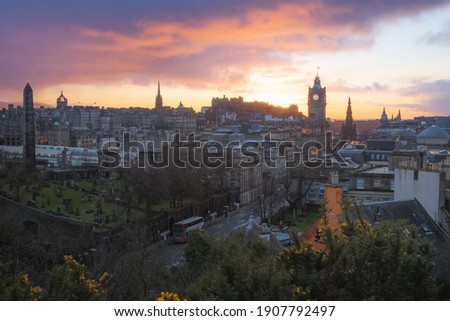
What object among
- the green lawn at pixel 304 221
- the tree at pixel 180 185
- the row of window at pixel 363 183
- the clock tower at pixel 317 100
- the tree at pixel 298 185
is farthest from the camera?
the clock tower at pixel 317 100

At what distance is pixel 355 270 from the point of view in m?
5.34

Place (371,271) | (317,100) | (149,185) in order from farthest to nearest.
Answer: (317,100)
(149,185)
(371,271)

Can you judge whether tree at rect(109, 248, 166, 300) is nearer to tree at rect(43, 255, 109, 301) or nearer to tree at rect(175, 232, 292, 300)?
tree at rect(43, 255, 109, 301)

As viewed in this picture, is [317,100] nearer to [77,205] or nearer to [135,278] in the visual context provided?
[77,205]

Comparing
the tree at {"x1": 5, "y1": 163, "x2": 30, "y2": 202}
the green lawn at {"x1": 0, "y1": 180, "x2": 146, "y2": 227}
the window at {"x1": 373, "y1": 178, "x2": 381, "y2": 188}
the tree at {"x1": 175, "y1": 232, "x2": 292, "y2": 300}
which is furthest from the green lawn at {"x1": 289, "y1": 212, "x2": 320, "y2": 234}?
the tree at {"x1": 175, "y1": 232, "x2": 292, "y2": 300}

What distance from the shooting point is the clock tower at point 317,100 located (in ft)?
322

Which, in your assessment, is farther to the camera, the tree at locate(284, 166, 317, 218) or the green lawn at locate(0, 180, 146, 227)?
the tree at locate(284, 166, 317, 218)

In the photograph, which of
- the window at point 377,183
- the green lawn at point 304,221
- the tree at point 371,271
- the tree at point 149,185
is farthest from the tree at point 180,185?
the tree at point 371,271

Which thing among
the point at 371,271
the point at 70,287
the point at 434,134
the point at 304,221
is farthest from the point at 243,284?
the point at 434,134

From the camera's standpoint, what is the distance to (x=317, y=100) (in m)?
98.1

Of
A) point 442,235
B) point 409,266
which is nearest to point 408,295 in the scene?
point 409,266

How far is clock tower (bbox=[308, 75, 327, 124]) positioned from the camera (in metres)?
98.1

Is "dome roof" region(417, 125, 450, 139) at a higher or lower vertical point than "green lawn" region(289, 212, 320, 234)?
higher

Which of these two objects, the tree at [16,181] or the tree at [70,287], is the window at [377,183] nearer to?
the tree at [70,287]
